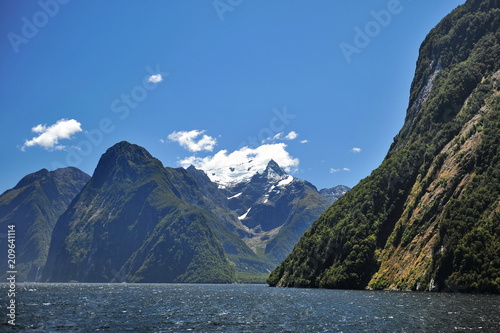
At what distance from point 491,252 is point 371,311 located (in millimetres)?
65961

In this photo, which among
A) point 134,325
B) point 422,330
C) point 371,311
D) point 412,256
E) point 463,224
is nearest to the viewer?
point 422,330

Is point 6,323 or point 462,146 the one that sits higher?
point 462,146

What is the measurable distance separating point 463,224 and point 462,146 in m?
53.6

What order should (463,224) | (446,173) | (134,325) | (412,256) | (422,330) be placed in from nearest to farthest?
(422,330)
(134,325)
(463,224)
(412,256)
(446,173)

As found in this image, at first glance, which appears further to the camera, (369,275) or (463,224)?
(369,275)

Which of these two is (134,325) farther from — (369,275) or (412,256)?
(369,275)

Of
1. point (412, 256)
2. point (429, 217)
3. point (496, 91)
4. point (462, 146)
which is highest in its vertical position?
point (496, 91)

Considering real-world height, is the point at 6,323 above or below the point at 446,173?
below

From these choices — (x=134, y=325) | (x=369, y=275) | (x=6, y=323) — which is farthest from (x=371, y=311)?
(x=369, y=275)

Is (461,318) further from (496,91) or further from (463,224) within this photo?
(496,91)

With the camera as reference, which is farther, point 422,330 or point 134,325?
point 134,325

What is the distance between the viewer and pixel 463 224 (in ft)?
475

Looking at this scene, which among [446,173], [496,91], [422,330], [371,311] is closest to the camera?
[422,330]

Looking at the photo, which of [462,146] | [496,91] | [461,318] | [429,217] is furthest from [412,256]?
[461,318]
